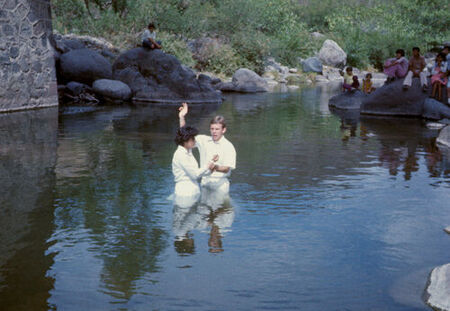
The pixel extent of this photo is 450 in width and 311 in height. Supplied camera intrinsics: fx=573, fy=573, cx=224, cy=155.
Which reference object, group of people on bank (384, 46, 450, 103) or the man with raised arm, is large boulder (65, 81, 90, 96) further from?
the man with raised arm

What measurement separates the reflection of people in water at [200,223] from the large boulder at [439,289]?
1854mm

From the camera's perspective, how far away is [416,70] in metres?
16.5

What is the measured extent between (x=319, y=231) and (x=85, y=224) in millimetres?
2451

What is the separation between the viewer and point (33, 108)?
15.8 meters

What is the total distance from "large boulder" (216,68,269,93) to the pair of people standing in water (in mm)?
19391

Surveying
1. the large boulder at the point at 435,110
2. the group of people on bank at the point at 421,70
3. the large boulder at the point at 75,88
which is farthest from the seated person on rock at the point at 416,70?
the large boulder at the point at 75,88

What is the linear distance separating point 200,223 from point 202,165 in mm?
1189

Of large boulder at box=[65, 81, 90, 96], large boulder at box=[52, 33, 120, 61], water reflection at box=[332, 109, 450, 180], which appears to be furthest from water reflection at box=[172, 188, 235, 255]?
large boulder at box=[52, 33, 120, 61]

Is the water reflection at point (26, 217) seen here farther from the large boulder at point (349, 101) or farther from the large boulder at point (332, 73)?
the large boulder at point (332, 73)

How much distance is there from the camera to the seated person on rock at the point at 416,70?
16273 millimetres

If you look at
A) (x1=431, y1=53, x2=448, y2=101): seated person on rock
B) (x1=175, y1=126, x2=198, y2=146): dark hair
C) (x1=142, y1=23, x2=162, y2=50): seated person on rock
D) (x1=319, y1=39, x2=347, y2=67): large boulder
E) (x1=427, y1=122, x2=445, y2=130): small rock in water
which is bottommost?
(x1=427, y1=122, x2=445, y2=130): small rock in water

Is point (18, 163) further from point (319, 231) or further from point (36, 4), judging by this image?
point (36, 4)

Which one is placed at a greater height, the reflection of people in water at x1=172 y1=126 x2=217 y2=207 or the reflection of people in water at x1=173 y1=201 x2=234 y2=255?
the reflection of people in water at x1=172 y1=126 x2=217 y2=207

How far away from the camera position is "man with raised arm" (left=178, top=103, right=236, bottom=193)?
6.83 m
